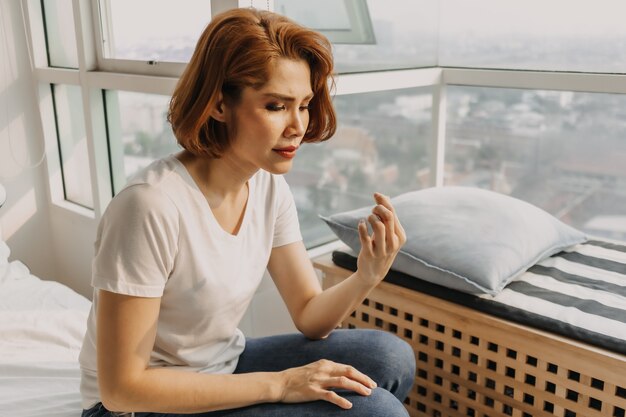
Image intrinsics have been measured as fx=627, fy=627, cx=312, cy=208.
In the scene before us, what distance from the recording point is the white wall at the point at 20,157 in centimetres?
209

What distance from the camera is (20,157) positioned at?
2166mm

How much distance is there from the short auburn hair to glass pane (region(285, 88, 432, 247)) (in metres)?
0.85

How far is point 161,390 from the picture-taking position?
3.32 feet

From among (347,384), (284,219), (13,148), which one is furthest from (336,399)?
(13,148)

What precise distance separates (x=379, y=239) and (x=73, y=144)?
1539mm

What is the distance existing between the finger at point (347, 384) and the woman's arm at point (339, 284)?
18 centimetres

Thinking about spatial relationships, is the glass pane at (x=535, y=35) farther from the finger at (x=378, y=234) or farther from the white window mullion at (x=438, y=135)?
the finger at (x=378, y=234)

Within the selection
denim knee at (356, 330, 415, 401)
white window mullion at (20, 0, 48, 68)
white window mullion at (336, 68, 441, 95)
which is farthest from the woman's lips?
white window mullion at (20, 0, 48, 68)

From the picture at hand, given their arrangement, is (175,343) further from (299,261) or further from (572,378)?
(572,378)

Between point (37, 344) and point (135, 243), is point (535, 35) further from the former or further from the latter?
point (37, 344)

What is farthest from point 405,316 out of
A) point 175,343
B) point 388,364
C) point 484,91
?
point 484,91

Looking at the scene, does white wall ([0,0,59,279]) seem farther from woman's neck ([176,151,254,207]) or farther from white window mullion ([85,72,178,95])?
woman's neck ([176,151,254,207])

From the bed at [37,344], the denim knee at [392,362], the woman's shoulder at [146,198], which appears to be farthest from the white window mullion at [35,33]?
the denim knee at [392,362]

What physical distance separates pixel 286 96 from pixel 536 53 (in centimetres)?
126
